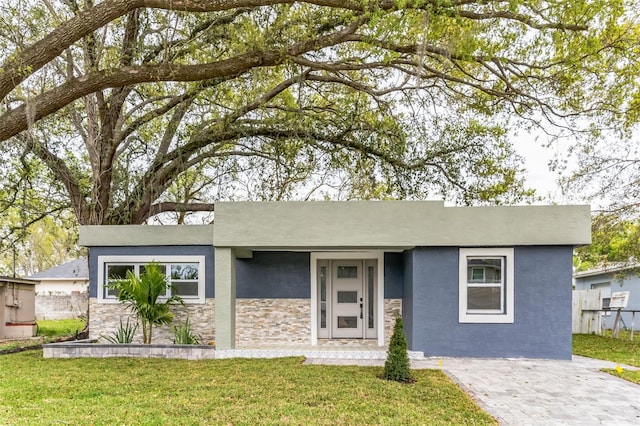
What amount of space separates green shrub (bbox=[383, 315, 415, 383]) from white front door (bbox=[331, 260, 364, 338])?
3.63m

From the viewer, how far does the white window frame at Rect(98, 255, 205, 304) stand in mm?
10953

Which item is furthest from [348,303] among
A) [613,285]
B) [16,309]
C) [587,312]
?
[613,285]

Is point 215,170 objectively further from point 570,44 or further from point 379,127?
point 570,44

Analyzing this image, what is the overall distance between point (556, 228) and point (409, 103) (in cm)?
491

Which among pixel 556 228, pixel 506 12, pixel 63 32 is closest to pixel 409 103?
pixel 506 12

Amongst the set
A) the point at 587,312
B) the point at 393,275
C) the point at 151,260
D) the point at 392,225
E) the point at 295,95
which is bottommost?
the point at 587,312

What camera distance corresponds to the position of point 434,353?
9.49 meters

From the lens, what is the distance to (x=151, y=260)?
11.0 m

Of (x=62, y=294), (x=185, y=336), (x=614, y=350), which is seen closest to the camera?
(x=185, y=336)

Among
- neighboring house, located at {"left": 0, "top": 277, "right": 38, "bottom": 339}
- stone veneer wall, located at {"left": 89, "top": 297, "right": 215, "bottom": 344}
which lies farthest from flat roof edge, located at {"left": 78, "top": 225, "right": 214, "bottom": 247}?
neighboring house, located at {"left": 0, "top": 277, "right": 38, "bottom": 339}

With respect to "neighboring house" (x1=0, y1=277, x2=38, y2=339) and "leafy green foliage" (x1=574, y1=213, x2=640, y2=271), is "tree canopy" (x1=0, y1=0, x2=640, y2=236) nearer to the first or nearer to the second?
"leafy green foliage" (x1=574, y1=213, x2=640, y2=271)

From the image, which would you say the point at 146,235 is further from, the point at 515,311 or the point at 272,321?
the point at 515,311

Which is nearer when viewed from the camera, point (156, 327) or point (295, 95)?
point (156, 327)

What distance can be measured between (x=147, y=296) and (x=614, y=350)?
38.4ft
